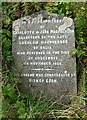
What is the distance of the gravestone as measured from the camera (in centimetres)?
427

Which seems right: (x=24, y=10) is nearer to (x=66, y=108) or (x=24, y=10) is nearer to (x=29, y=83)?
(x=29, y=83)

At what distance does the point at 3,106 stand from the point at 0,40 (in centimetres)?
96

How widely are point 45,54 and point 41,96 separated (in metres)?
0.53

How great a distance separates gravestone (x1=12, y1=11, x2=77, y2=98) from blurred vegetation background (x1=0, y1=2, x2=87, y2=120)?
3.9 inches

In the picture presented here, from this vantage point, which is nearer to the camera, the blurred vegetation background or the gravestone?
the blurred vegetation background

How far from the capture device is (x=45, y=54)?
14.2ft

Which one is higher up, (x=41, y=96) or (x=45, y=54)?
(x=45, y=54)

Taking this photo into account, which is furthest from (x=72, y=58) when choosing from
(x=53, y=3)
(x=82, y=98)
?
(x=53, y=3)

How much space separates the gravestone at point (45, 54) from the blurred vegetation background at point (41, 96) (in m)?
0.10

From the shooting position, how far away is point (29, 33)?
14.4ft

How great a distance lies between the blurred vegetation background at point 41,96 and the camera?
389 centimetres

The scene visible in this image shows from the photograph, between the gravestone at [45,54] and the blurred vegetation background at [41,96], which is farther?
the gravestone at [45,54]

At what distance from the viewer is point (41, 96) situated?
4270 millimetres

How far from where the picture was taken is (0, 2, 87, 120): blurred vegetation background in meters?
3.89
